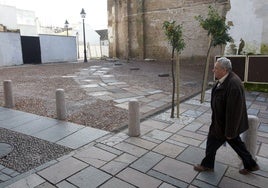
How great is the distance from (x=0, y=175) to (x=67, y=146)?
1044 mm

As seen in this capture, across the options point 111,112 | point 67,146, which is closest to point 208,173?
point 67,146

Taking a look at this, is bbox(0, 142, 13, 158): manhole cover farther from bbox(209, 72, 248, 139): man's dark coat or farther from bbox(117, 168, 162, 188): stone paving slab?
bbox(209, 72, 248, 139): man's dark coat

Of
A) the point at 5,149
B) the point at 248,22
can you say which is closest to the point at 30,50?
the point at 248,22

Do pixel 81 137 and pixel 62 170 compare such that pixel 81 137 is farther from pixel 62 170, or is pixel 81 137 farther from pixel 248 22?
pixel 248 22

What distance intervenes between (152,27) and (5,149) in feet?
57.5

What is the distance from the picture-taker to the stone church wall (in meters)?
16.9

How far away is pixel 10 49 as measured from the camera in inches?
664

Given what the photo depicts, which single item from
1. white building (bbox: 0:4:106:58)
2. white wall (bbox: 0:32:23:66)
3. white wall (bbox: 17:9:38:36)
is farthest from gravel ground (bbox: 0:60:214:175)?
white wall (bbox: 17:9:38:36)

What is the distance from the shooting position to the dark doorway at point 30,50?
59.5 ft

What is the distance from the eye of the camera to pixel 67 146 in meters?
3.76

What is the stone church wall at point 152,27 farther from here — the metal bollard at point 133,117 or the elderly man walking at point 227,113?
the elderly man walking at point 227,113

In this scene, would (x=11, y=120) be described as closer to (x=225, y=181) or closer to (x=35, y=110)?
(x=35, y=110)

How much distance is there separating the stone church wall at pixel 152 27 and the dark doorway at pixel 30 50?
7.02m

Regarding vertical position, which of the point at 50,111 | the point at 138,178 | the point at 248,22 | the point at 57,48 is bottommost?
the point at 138,178
